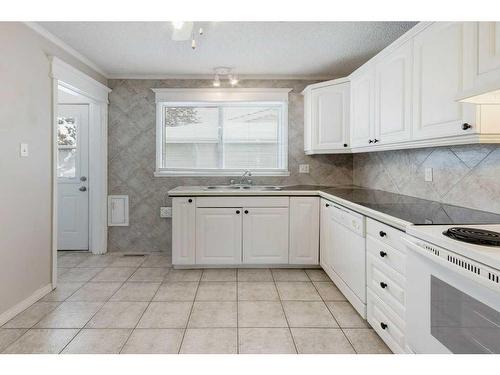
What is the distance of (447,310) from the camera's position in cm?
124

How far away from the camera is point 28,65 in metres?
2.48

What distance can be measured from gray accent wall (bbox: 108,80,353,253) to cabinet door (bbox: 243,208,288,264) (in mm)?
765

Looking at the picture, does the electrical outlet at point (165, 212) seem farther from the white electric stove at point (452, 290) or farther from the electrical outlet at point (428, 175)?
the white electric stove at point (452, 290)

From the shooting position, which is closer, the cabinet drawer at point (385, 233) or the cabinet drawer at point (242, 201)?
the cabinet drawer at point (385, 233)

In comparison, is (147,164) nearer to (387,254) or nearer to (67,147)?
(67,147)

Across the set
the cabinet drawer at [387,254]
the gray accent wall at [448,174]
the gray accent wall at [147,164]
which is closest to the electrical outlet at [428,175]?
the gray accent wall at [448,174]

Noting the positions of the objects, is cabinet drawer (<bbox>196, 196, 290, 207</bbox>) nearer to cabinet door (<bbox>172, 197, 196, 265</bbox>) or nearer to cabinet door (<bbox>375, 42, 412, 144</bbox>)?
cabinet door (<bbox>172, 197, 196, 265</bbox>)

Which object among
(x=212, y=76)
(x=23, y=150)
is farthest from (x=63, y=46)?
(x=212, y=76)

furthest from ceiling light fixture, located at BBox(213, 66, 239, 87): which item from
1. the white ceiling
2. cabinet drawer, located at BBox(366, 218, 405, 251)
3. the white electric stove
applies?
the white electric stove

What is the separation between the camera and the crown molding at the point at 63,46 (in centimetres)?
255

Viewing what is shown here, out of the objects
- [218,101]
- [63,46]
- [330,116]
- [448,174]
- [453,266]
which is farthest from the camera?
[218,101]

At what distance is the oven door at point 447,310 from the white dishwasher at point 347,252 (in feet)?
2.42

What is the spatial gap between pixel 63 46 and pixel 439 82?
10.5ft
